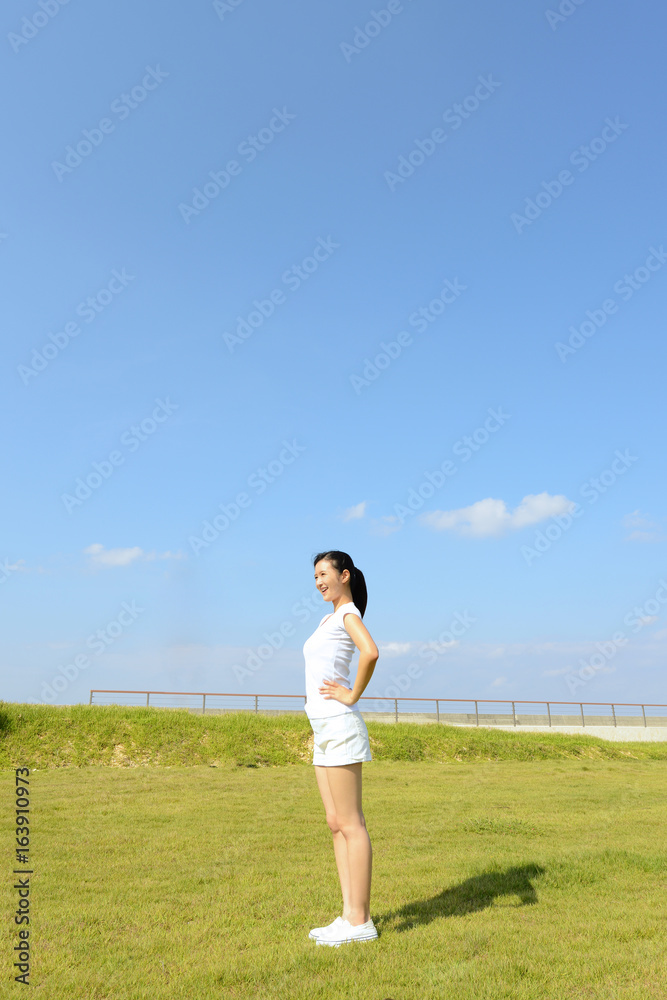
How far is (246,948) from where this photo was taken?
4.31 m

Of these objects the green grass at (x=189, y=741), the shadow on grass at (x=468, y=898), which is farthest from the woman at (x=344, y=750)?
the green grass at (x=189, y=741)

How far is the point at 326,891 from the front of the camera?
5730mm

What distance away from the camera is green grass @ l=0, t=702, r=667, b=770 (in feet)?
58.3

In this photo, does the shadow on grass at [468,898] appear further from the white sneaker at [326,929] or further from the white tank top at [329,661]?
the white tank top at [329,661]

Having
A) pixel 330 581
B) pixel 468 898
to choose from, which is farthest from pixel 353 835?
pixel 468 898

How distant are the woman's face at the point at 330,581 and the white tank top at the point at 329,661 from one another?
159 mm

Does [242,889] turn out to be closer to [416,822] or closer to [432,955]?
[432,955]

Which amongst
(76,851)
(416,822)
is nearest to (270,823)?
(416,822)

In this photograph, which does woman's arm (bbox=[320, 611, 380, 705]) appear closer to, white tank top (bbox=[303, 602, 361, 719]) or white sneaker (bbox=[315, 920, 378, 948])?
white tank top (bbox=[303, 602, 361, 719])

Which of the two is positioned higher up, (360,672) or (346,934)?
(360,672)

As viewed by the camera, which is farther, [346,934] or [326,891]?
[326,891]

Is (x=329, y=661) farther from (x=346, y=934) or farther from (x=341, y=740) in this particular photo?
(x=346, y=934)

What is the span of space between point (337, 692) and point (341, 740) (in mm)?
305

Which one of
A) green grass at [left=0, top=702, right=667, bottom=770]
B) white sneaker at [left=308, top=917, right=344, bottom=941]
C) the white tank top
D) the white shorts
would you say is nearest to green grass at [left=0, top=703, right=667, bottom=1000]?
white sneaker at [left=308, top=917, right=344, bottom=941]
